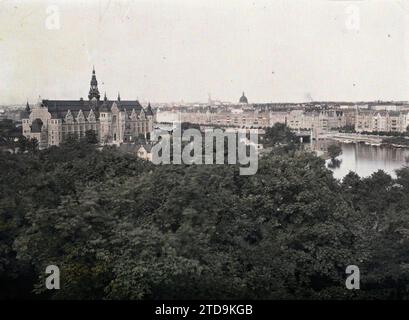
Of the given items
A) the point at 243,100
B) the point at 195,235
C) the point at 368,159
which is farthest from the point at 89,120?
the point at 368,159

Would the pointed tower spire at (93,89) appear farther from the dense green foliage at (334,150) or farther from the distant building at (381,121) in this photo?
the distant building at (381,121)

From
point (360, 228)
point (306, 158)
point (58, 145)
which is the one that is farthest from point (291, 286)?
point (58, 145)

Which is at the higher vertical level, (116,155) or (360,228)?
(116,155)

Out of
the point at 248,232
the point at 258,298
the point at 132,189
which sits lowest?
the point at 258,298

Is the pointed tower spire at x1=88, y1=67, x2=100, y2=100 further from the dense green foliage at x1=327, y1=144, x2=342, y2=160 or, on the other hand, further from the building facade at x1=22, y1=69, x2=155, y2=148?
the dense green foliage at x1=327, y1=144, x2=342, y2=160

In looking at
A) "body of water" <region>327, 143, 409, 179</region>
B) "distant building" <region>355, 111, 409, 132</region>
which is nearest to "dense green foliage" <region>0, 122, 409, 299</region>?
"body of water" <region>327, 143, 409, 179</region>

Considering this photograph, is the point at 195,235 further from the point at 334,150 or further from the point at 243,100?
the point at 334,150

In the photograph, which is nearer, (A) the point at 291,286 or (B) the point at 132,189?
(A) the point at 291,286
